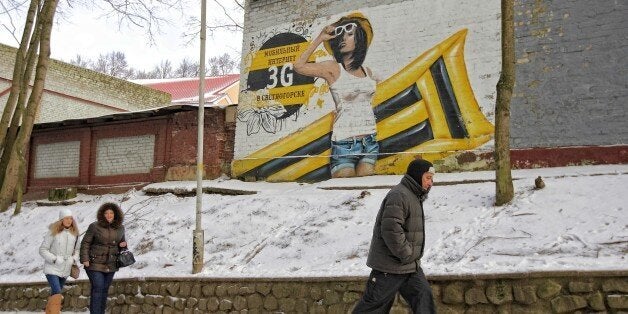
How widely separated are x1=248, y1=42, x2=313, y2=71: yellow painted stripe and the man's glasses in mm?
761

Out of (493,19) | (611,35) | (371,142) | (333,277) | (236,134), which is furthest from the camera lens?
(236,134)

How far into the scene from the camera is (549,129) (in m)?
10.7

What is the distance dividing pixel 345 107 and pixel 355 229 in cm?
440

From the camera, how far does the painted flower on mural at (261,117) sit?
1353 centimetres

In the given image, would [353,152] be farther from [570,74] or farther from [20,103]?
[20,103]

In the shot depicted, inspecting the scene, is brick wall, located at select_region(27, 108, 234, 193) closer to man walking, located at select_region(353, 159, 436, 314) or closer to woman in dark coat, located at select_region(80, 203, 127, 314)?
woman in dark coat, located at select_region(80, 203, 127, 314)

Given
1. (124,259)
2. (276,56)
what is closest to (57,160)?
(276,56)

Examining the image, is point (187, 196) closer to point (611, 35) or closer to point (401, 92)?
point (401, 92)

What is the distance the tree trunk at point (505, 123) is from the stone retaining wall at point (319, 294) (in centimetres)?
256

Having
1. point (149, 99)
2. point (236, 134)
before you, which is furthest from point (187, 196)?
point (149, 99)

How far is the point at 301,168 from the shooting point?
13.0 meters

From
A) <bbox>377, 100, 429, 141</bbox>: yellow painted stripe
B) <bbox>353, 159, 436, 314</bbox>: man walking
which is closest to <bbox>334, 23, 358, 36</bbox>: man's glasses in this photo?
<bbox>377, 100, 429, 141</bbox>: yellow painted stripe

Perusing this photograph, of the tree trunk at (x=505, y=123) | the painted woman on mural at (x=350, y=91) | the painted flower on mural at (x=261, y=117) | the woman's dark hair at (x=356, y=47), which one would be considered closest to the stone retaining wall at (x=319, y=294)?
the tree trunk at (x=505, y=123)

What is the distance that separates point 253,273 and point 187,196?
5012 mm
